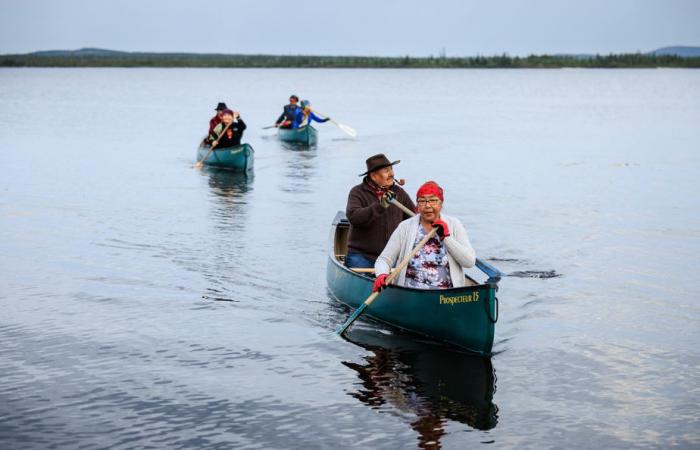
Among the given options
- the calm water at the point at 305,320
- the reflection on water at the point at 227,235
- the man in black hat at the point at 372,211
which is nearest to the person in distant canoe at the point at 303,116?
the calm water at the point at 305,320

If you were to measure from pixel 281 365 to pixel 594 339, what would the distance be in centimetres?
367

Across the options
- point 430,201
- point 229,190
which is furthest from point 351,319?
point 229,190

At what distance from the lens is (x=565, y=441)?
8.83 metres

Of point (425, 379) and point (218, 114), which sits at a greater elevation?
point (218, 114)

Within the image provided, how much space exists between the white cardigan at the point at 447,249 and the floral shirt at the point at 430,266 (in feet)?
0.31

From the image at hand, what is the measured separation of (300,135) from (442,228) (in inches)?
1005

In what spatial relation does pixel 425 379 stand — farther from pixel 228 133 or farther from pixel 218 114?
pixel 228 133

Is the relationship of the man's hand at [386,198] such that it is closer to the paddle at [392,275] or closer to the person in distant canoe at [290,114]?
the paddle at [392,275]

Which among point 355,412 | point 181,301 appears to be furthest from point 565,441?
point 181,301

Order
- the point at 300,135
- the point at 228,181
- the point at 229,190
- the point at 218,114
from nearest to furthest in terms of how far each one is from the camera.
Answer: the point at 229,190 → the point at 228,181 → the point at 218,114 → the point at 300,135

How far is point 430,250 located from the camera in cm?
1120

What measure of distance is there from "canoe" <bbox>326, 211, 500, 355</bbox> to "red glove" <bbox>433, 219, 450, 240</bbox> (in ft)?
1.83

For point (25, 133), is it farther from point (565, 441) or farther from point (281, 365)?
point (565, 441)

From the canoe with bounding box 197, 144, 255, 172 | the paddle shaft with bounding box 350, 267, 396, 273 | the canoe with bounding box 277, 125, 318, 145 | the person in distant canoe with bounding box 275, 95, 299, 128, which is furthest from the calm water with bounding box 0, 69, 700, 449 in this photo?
the person in distant canoe with bounding box 275, 95, 299, 128
